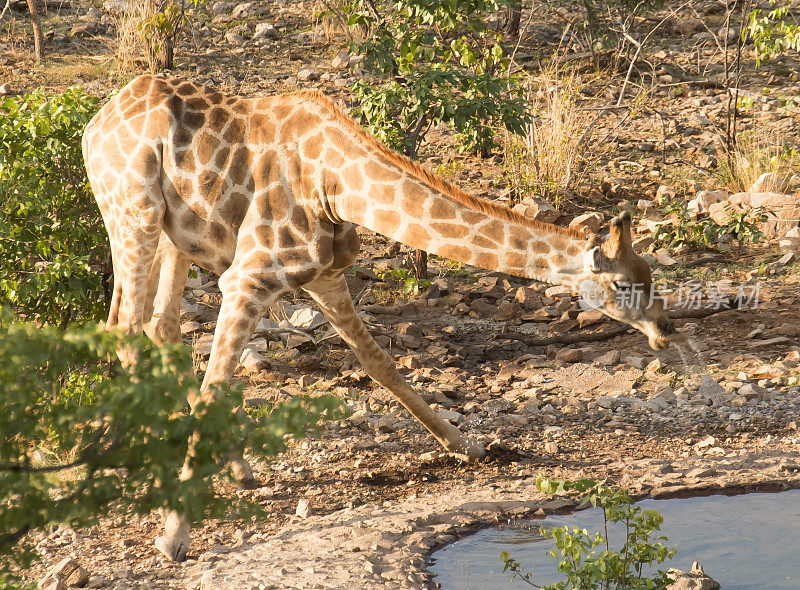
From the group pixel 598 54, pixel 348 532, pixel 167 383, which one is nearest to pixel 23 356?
pixel 167 383

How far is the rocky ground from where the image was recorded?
488cm

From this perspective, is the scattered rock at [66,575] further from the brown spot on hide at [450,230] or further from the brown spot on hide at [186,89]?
the brown spot on hide at [186,89]

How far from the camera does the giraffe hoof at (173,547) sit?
469 centimetres

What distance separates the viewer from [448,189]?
16.5 ft

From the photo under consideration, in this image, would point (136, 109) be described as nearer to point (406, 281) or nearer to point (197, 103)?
point (197, 103)

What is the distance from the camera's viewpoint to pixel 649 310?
462 centimetres

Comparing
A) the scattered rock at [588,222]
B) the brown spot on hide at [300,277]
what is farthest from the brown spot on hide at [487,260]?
the scattered rock at [588,222]

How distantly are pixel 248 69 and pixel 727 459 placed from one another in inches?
373

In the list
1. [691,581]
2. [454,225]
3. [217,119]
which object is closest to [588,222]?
[454,225]

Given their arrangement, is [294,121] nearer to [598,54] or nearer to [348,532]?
[348,532]

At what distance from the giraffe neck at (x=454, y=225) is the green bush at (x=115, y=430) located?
223 cm

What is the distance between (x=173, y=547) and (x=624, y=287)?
261cm

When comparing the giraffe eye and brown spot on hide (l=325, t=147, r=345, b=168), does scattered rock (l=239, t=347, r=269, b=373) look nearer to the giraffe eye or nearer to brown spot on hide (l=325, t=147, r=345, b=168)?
brown spot on hide (l=325, t=147, r=345, b=168)

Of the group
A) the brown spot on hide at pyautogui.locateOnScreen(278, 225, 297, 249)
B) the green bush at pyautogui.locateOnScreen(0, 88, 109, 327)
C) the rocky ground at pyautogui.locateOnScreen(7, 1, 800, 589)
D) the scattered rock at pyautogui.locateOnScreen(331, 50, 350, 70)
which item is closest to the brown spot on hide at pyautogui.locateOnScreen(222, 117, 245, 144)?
the brown spot on hide at pyautogui.locateOnScreen(278, 225, 297, 249)
